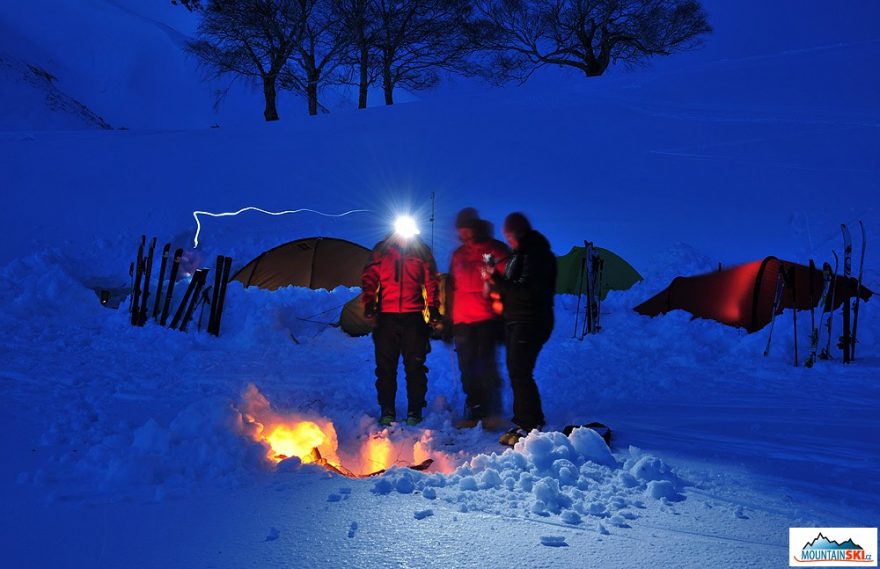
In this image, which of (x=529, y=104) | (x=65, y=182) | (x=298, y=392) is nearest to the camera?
(x=298, y=392)

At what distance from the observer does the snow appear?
9.40 feet

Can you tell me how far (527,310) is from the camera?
4941 mm

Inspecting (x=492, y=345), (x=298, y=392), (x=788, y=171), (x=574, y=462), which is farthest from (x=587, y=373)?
(x=788, y=171)

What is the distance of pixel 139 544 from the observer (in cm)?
266

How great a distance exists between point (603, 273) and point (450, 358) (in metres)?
6.29

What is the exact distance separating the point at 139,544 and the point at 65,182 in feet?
50.5

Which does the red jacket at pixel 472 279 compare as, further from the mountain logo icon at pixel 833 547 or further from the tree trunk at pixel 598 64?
the tree trunk at pixel 598 64

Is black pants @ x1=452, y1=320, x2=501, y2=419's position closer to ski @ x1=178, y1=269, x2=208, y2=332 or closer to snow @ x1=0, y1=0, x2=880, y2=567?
snow @ x1=0, y1=0, x2=880, y2=567

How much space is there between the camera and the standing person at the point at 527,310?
492 centimetres

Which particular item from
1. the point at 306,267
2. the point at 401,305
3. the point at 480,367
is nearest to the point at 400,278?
the point at 401,305

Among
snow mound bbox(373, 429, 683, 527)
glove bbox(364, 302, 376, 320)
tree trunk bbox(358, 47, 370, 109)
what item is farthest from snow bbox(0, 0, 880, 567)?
tree trunk bbox(358, 47, 370, 109)

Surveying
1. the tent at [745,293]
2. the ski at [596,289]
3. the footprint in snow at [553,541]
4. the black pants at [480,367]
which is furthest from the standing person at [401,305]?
the tent at [745,293]

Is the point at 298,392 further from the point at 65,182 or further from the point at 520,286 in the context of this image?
the point at 65,182

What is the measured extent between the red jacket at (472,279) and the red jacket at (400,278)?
0.91 feet
